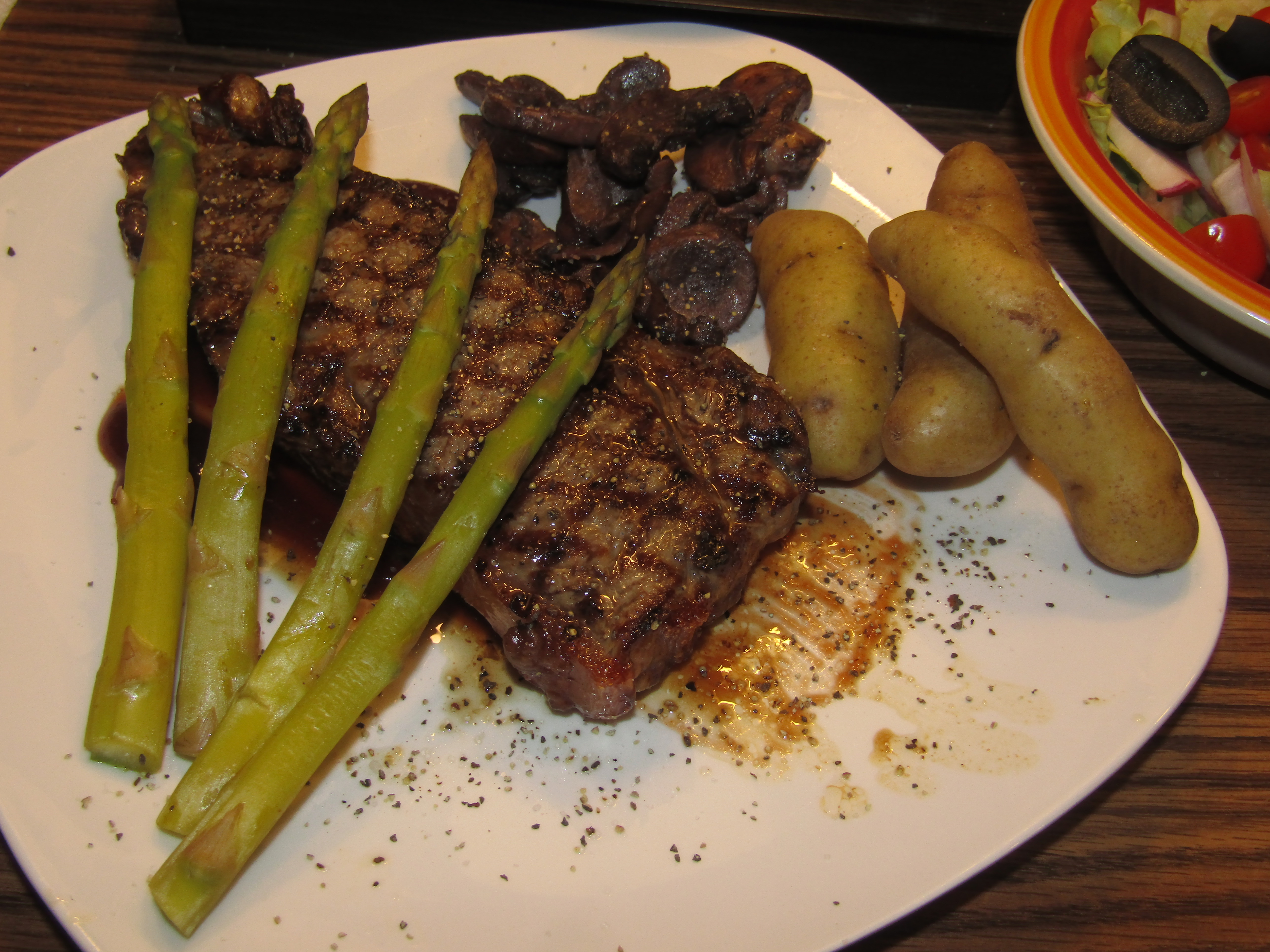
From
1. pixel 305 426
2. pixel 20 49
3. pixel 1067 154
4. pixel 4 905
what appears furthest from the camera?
pixel 20 49

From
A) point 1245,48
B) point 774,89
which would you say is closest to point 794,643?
point 774,89

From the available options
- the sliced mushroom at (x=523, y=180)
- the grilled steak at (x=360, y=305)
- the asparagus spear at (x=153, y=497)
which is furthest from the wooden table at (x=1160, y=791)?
Result: the sliced mushroom at (x=523, y=180)

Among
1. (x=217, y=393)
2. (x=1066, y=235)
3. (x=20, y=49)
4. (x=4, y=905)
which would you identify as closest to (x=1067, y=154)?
(x=1066, y=235)

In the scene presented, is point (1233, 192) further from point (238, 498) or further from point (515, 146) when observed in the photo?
point (238, 498)

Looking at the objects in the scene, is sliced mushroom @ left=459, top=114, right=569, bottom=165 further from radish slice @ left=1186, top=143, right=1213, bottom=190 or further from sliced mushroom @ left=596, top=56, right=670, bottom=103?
radish slice @ left=1186, top=143, right=1213, bottom=190

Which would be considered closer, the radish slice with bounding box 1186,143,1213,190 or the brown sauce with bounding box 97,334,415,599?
the brown sauce with bounding box 97,334,415,599

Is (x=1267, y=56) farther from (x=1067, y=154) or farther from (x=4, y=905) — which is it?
(x=4, y=905)

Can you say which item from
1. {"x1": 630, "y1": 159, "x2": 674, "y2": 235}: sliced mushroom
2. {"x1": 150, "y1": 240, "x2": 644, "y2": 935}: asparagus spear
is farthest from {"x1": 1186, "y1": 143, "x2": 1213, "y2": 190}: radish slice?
{"x1": 150, "y1": 240, "x2": 644, "y2": 935}: asparagus spear

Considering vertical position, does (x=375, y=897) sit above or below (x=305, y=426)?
below
